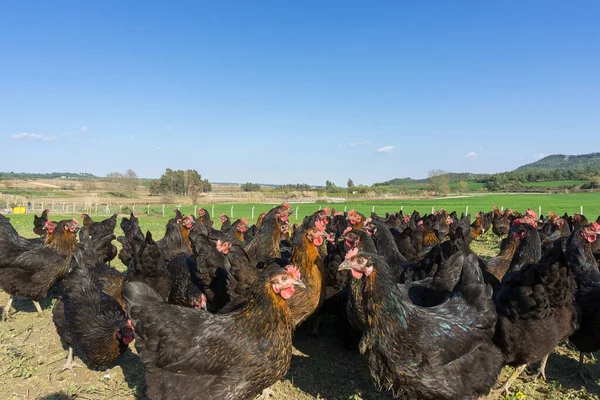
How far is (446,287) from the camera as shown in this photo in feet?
16.2

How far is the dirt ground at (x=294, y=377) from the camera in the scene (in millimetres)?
4434

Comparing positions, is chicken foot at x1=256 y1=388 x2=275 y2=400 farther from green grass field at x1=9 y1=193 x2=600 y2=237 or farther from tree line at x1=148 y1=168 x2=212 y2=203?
tree line at x1=148 y1=168 x2=212 y2=203

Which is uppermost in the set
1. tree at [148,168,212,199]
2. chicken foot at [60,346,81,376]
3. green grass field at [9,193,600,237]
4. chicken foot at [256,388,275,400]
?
tree at [148,168,212,199]

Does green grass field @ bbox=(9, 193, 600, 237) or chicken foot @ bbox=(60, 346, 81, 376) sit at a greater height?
green grass field @ bbox=(9, 193, 600, 237)

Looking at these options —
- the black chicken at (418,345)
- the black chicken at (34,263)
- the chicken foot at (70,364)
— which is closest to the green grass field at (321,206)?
the black chicken at (34,263)

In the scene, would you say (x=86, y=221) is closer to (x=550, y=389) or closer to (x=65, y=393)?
(x=65, y=393)

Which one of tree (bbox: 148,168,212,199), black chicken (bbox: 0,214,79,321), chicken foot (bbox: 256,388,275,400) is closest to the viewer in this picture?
chicken foot (bbox: 256,388,275,400)

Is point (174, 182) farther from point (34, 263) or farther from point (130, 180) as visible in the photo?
point (34, 263)

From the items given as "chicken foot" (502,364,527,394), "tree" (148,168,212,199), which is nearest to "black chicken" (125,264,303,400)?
"chicken foot" (502,364,527,394)

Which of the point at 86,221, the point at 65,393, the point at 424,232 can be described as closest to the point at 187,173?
the point at 86,221

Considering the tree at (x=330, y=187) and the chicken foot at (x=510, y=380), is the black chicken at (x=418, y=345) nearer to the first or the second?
the chicken foot at (x=510, y=380)

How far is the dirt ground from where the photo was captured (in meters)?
4.43

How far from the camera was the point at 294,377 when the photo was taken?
4820mm

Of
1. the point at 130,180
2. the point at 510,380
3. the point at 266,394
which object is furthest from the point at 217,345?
the point at 130,180
